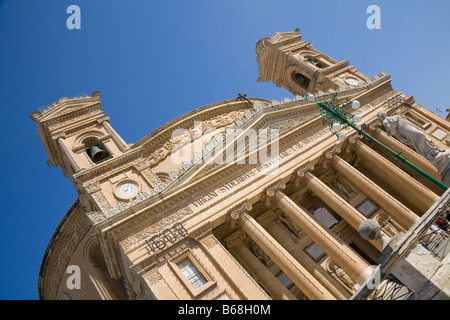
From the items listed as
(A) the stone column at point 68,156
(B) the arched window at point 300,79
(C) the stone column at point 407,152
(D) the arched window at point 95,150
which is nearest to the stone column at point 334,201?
(C) the stone column at point 407,152

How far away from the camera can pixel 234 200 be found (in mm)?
16031

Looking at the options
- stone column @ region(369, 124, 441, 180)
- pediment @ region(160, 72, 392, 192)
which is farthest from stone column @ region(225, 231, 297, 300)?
stone column @ region(369, 124, 441, 180)

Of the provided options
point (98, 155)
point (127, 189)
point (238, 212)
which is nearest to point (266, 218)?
point (238, 212)

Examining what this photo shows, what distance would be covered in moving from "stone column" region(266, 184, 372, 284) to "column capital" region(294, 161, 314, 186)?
1243mm

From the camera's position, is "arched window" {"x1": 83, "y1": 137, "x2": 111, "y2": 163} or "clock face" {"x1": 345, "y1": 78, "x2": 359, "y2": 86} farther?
"clock face" {"x1": 345, "y1": 78, "x2": 359, "y2": 86}

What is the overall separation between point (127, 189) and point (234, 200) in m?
6.11

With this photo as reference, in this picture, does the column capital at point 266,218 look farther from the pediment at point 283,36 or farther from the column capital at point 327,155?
the pediment at point 283,36

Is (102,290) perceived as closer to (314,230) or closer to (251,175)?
(251,175)

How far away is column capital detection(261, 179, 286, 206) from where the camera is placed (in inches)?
651

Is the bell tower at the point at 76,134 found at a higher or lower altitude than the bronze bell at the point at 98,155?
higher

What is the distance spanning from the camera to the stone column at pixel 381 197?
15.2 metres

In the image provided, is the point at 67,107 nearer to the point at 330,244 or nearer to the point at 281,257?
the point at 281,257

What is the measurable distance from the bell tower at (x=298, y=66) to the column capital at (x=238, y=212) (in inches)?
734

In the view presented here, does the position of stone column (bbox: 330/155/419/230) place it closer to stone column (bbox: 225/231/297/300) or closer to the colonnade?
the colonnade
